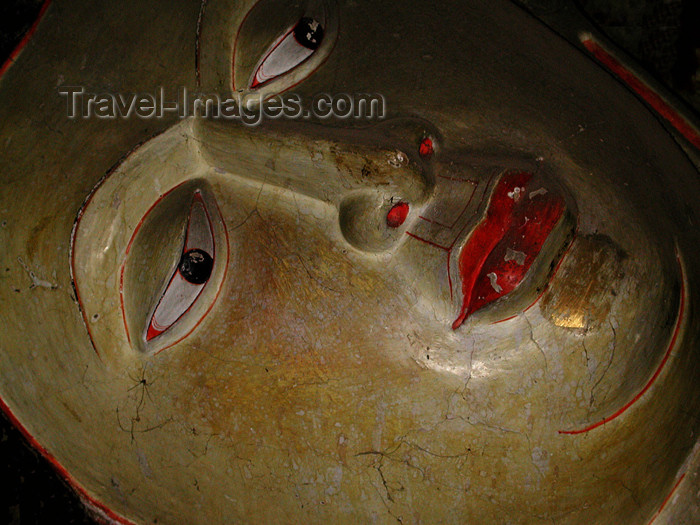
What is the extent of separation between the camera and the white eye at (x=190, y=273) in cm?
118

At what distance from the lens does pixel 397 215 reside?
1131 mm

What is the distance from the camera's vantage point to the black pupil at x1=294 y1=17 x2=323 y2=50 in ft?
4.17

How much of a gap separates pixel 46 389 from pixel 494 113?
1.10m

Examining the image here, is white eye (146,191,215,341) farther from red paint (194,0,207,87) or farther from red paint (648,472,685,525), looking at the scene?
red paint (648,472,685,525)

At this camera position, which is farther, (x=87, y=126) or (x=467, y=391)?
(x=87, y=126)

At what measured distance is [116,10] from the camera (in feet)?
4.40

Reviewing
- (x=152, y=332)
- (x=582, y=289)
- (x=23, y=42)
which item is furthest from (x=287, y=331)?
(x=23, y=42)

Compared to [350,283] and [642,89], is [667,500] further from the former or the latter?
[642,89]

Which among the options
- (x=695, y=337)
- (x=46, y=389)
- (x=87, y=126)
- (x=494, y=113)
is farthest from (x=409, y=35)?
(x=46, y=389)

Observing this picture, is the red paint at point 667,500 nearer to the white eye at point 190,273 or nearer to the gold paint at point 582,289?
the gold paint at point 582,289

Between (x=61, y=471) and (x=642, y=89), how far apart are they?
1705mm

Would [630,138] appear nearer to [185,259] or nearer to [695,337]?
[695,337]

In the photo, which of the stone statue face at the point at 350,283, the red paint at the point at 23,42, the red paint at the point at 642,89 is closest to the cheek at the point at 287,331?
the stone statue face at the point at 350,283

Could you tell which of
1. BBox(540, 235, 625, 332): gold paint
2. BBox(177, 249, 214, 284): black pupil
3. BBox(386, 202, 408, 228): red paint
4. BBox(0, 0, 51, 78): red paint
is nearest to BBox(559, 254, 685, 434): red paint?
BBox(540, 235, 625, 332): gold paint
